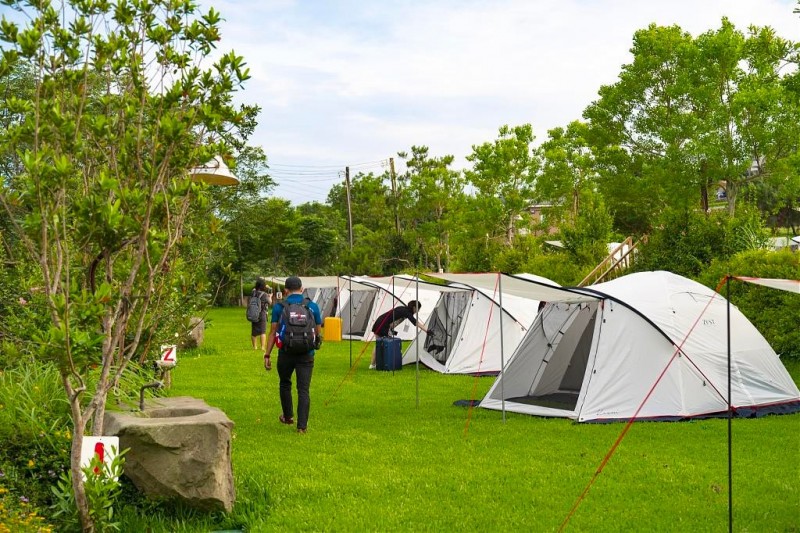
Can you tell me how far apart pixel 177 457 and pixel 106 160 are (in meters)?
2.17

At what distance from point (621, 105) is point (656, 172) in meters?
4.21

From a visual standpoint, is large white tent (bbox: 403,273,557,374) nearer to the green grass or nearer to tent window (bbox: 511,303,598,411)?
tent window (bbox: 511,303,598,411)

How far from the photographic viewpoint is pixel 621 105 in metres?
39.5

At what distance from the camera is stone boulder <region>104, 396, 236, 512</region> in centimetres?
635

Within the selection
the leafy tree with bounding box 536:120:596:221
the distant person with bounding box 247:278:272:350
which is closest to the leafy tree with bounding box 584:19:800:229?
the leafy tree with bounding box 536:120:596:221

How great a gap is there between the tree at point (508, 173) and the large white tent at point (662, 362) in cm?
2595

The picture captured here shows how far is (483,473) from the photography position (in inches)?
314

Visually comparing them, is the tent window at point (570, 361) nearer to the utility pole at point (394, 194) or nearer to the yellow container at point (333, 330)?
the yellow container at point (333, 330)

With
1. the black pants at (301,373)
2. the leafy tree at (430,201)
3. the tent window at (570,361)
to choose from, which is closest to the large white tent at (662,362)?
the tent window at (570,361)

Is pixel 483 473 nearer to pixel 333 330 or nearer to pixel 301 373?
pixel 301 373

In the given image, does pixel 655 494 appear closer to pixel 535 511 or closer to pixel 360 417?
pixel 535 511

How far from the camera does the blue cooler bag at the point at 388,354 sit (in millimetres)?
16953

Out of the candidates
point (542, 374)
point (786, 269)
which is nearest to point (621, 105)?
point (786, 269)

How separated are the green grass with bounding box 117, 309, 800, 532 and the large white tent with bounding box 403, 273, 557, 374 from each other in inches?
165
